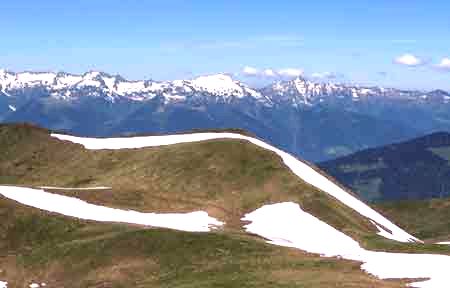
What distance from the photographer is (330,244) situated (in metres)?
67.6

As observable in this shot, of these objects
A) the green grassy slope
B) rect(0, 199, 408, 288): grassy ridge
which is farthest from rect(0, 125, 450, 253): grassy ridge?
rect(0, 199, 408, 288): grassy ridge

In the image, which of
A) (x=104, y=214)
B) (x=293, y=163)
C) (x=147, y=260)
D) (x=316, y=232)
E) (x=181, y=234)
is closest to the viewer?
(x=147, y=260)

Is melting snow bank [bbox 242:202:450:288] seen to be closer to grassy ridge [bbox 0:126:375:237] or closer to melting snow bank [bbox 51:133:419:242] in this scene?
grassy ridge [bbox 0:126:375:237]

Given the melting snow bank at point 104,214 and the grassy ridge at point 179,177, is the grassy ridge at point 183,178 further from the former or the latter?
the melting snow bank at point 104,214

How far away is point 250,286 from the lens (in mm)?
42531

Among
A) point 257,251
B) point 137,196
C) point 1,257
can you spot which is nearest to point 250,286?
point 257,251

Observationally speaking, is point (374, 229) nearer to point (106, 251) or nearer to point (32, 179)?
point (106, 251)

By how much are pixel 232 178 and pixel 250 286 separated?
6035 cm

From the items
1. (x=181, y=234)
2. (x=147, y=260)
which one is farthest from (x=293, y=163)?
(x=147, y=260)

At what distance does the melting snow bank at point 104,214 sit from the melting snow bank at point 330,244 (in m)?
6.57

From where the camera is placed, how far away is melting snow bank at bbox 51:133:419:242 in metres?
99.5

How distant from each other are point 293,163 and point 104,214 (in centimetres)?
4241

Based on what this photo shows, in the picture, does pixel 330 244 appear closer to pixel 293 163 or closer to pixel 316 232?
pixel 316 232

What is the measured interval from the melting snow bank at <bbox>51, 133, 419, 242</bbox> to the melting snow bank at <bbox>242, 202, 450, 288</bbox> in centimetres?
1520
